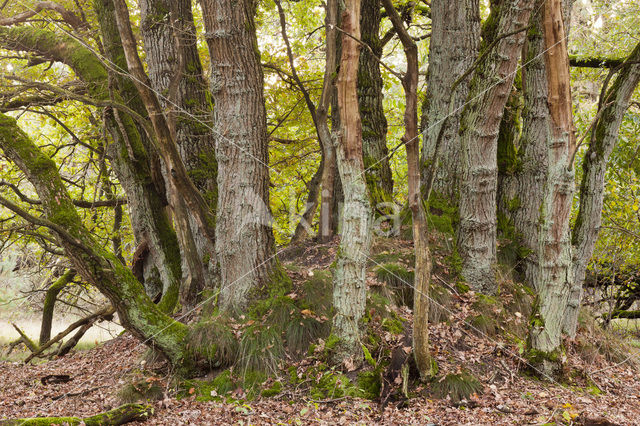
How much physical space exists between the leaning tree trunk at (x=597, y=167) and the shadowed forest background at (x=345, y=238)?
0.02 meters

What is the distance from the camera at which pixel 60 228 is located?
394cm

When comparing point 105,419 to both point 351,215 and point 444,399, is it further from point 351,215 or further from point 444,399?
point 444,399

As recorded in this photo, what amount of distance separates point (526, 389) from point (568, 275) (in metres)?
1.14

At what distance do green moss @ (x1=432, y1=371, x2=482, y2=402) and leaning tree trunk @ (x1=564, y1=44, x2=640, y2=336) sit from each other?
1.85 meters

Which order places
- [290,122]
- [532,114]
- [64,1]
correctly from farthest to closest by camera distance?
[290,122] < [64,1] < [532,114]

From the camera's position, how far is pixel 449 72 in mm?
7066

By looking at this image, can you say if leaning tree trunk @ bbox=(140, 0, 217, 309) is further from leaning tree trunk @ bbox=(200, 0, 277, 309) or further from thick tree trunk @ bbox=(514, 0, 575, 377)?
thick tree trunk @ bbox=(514, 0, 575, 377)

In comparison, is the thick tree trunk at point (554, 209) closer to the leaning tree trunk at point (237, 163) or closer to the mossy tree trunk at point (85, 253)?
the leaning tree trunk at point (237, 163)

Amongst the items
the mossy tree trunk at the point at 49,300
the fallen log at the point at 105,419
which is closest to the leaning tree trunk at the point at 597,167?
the fallen log at the point at 105,419

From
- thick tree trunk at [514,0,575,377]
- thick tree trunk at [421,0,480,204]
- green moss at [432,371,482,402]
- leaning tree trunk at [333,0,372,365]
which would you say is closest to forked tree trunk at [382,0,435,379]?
leaning tree trunk at [333,0,372,365]

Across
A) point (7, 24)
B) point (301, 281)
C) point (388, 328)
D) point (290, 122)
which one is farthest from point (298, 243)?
point (7, 24)

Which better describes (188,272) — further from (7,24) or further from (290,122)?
(7,24)

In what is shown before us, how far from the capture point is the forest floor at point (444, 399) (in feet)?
12.7

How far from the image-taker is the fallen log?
328 cm
